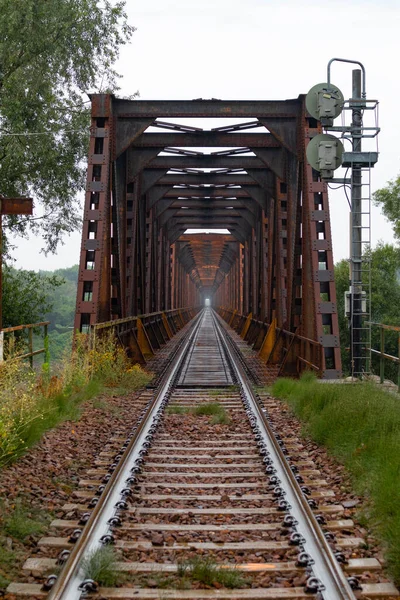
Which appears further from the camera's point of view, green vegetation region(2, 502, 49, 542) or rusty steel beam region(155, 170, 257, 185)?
rusty steel beam region(155, 170, 257, 185)

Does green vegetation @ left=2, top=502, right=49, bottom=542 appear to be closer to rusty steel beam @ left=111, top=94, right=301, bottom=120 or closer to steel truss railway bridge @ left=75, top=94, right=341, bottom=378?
steel truss railway bridge @ left=75, top=94, right=341, bottom=378

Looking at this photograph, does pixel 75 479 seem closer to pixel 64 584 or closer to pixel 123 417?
pixel 64 584

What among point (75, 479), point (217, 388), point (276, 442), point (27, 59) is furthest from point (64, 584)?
point (27, 59)

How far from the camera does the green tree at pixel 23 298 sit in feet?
64.0

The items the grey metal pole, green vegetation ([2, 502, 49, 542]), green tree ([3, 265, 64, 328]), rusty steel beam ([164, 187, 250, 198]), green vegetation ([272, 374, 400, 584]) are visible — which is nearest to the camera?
green vegetation ([2, 502, 49, 542])

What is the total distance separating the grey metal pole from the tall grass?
3.93 m

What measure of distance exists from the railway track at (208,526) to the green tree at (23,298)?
1258 cm

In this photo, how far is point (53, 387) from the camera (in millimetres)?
9273

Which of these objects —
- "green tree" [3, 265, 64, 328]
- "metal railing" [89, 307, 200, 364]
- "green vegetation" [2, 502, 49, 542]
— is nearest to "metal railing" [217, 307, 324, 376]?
"metal railing" [89, 307, 200, 364]

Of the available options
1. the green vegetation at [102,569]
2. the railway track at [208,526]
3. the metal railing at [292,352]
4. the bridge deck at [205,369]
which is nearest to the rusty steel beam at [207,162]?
the metal railing at [292,352]

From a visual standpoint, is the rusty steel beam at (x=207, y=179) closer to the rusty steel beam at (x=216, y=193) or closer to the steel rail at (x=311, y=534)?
the rusty steel beam at (x=216, y=193)

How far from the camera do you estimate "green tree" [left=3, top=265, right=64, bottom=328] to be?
1952 centimetres

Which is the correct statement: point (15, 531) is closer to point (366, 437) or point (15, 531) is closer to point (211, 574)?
point (211, 574)

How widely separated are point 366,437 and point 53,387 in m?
4.65
